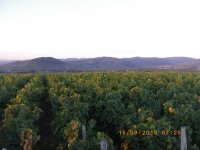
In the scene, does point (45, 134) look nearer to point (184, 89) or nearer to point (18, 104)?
point (18, 104)

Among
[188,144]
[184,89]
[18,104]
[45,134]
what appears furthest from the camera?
[184,89]

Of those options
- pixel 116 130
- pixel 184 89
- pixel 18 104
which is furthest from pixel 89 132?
pixel 184 89

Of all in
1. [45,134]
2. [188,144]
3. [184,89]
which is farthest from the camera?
[184,89]

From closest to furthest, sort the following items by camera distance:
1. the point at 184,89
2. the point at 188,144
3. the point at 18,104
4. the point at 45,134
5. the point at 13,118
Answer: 1. the point at 188,144
2. the point at 13,118
3. the point at 18,104
4. the point at 45,134
5. the point at 184,89

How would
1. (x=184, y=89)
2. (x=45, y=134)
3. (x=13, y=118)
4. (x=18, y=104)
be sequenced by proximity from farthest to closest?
1. (x=184, y=89)
2. (x=45, y=134)
3. (x=18, y=104)
4. (x=13, y=118)

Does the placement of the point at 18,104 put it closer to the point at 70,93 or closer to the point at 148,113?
the point at 70,93

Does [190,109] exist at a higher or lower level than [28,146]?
higher

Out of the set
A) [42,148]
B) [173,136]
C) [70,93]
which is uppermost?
[70,93]

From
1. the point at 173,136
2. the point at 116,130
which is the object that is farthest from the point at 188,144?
the point at 116,130

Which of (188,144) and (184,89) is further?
(184,89)
